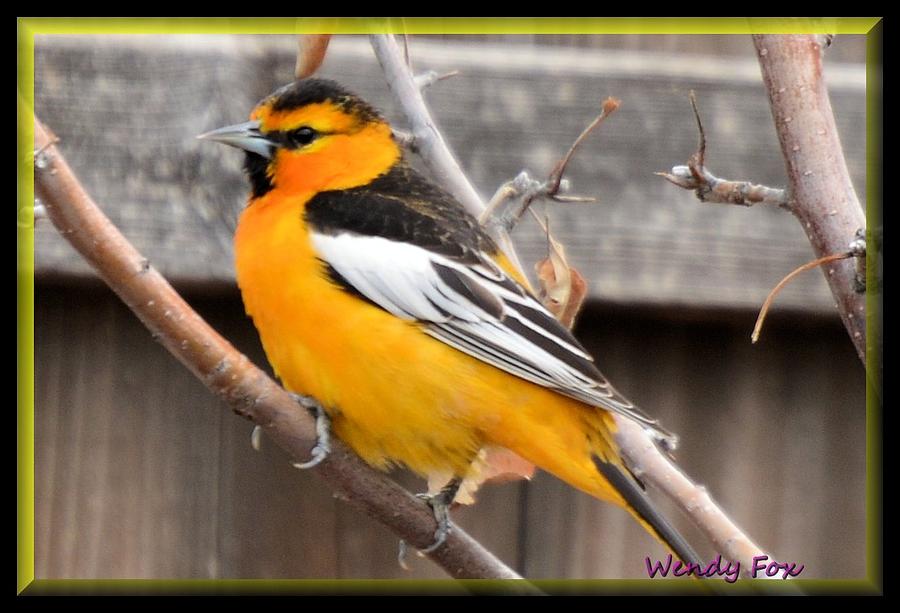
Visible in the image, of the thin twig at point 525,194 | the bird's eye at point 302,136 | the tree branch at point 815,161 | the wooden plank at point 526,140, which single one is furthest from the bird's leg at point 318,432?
the tree branch at point 815,161

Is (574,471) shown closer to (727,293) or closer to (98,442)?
(727,293)

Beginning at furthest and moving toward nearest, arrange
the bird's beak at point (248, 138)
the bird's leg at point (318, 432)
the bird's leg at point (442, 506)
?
the bird's beak at point (248, 138), the bird's leg at point (442, 506), the bird's leg at point (318, 432)

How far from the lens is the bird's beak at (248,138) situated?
263 cm

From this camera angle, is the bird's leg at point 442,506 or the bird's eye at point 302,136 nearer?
the bird's leg at point 442,506

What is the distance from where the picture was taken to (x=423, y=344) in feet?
7.79

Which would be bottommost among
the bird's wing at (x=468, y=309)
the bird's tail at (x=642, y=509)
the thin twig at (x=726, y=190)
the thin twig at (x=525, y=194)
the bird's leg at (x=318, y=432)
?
the bird's tail at (x=642, y=509)

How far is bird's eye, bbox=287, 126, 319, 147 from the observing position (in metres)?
2.70

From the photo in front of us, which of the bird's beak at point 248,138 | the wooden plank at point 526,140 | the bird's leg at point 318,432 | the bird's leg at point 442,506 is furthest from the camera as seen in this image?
the wooden plank at point 526,140

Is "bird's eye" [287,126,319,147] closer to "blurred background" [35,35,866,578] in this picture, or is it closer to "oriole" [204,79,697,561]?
"oriole" [204,79,697,561]

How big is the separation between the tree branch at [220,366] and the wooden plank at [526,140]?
0.89 meters

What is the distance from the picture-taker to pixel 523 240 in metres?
3.07

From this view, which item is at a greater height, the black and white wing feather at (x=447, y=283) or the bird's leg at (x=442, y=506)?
the black and white wing feather at (x=447, y=283)
